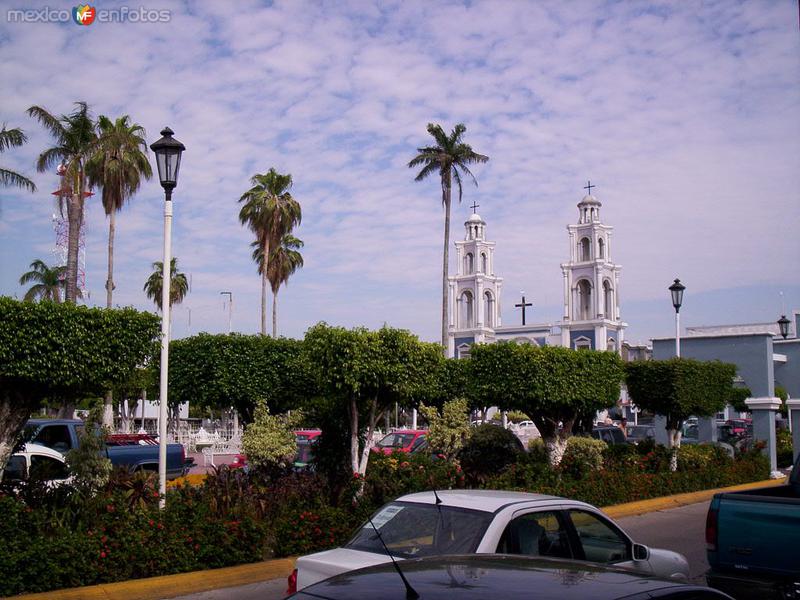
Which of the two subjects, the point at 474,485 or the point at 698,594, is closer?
the point at 698,594

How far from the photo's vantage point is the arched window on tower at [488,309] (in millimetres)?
80562

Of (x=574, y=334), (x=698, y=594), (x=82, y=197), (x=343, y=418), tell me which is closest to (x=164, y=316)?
(x=343, y=418)

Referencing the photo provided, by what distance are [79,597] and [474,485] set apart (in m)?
8.02

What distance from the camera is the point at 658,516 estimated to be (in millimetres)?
16797

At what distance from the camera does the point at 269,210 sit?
44.8 meters

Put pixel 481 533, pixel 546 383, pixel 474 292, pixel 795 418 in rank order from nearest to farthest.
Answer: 1. pixel 481 533
2. pixel 546 383
3. pixel 795 418
4. pixel 474 292

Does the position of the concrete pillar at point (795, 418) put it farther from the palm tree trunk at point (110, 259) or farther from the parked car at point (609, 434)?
the palm tree trunk at point (110, 259)

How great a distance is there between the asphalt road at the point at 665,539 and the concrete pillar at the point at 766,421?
6.83 meters

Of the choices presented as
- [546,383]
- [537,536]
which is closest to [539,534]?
[537,536]

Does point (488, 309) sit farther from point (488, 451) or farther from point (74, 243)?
point (488, 451)

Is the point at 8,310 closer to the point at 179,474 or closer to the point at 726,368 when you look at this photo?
the point at 179,474

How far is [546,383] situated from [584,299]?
60.9m

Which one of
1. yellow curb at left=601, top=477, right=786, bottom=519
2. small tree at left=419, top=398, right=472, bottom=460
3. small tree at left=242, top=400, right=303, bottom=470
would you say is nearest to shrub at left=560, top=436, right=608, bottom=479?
yellow curb at left=601, top=477, right=786, bottom=519

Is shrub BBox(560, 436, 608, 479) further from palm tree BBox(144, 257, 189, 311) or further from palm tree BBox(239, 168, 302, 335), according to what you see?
palm tree BBox(144, 257, 189, 311)
